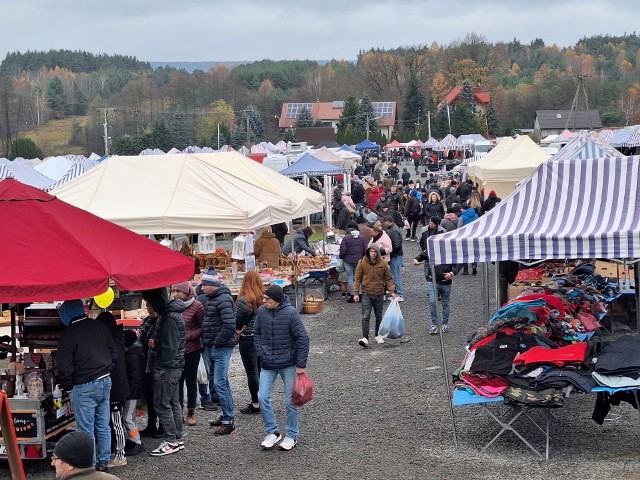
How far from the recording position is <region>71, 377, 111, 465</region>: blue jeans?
7.23 metres

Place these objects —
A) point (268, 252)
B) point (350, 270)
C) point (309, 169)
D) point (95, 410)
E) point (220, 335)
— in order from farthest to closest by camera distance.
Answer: point (309, 169), point (350, 270), point (268, 252), point (220, 335), point (95, 410)

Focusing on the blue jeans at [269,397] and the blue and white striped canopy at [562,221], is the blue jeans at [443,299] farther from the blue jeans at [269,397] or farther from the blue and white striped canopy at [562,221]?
the blue jeans at [269,397]

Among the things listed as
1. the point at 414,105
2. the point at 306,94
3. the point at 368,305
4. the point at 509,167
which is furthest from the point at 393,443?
the point at 306,94

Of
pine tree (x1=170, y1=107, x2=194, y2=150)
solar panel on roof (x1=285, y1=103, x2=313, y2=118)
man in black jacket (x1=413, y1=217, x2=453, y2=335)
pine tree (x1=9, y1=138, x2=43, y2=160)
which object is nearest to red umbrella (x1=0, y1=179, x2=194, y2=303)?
man in black jacket (x1=413, y1=217, x2=453, y2=335)

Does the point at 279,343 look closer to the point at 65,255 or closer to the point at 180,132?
the point at 65,255

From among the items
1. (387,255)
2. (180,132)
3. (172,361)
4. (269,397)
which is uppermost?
(180,132)

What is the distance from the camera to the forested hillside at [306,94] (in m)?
104

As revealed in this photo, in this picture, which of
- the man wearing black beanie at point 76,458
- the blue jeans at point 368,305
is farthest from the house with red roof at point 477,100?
the man wearing black beanie at point 76,458

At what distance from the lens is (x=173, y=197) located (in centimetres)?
1334

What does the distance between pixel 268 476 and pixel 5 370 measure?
8.22 ft

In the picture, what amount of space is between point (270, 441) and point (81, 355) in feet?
6.31

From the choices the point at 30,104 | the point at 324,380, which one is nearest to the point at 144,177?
the point at 324,380

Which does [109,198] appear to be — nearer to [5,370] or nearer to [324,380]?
[324,380]

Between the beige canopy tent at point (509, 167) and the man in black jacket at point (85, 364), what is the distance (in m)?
18.5
